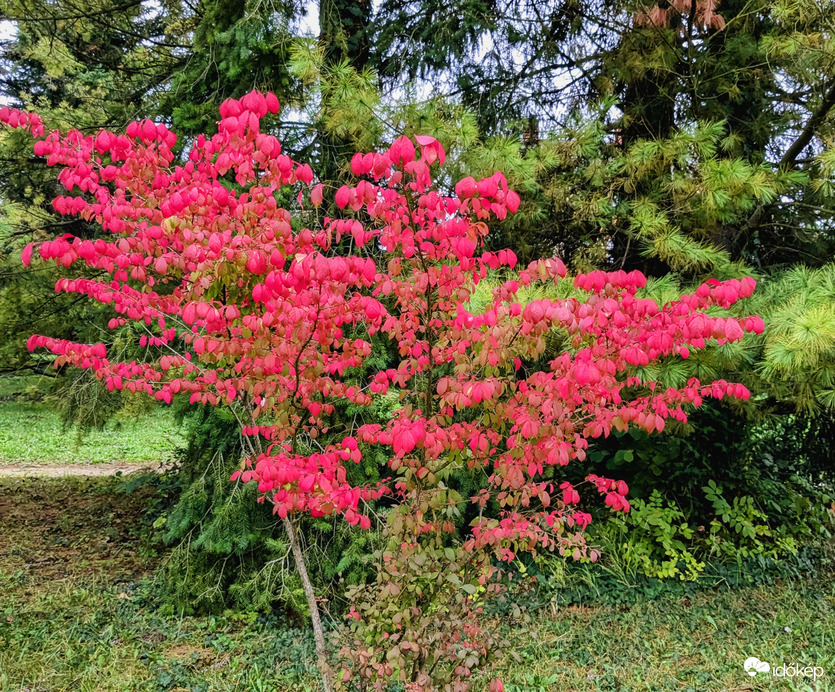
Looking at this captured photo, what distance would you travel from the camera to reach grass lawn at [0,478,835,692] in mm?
3438

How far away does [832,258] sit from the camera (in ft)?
14.7

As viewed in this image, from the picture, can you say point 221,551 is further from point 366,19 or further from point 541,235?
point 366,19

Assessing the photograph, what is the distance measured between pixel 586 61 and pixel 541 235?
161 cm

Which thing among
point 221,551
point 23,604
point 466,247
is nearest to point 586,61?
point 466,247

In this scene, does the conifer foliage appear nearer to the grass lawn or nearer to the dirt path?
the grass lawn

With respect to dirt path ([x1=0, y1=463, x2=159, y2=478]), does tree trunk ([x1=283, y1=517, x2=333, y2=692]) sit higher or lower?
higher

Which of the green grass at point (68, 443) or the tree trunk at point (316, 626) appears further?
the green grass at point (68, 443)

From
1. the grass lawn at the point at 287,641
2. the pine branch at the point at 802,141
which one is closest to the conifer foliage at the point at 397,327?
the grass lawn at the point at 287,641

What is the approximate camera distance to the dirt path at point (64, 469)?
904 cm
